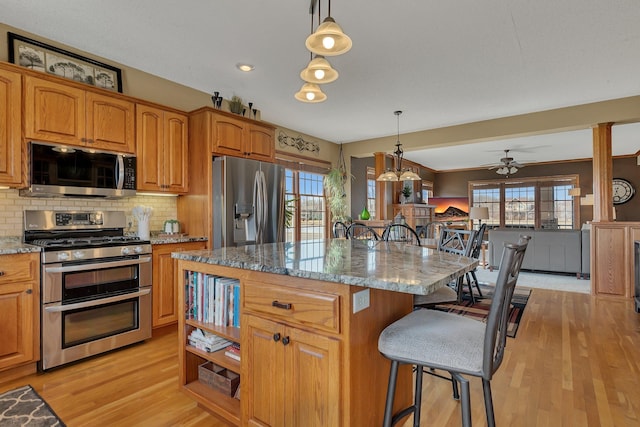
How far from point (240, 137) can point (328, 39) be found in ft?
7.43

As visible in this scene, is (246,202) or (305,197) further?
(305,197)

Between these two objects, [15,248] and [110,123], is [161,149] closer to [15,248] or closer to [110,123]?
[110,123]

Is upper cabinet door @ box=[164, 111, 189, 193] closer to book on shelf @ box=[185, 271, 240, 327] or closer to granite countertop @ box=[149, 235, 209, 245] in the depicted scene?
granite countertop @ box=[149, 235, 209, 245]

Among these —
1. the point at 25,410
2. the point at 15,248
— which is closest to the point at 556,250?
the point at 25,410

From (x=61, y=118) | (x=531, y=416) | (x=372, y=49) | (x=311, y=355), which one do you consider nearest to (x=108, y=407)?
(x=311, y=355)

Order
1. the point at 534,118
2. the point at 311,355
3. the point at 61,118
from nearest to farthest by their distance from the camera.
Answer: the point at 311,355, the point at 61,118, the point at 534,118

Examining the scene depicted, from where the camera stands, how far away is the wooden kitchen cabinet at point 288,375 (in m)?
1.31

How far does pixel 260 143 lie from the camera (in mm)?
4066

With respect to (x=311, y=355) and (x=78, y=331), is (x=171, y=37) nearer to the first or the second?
(x=78, y=331)

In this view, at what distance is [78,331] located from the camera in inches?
101

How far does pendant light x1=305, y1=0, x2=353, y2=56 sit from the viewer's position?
1696 millimetres

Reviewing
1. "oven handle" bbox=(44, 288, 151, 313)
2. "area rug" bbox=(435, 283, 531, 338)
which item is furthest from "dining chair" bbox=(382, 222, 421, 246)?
"oven handle" bbox=(44, 288, 151, 313)

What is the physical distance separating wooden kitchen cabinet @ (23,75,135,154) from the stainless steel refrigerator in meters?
0.87

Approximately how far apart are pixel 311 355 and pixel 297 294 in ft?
0.80
